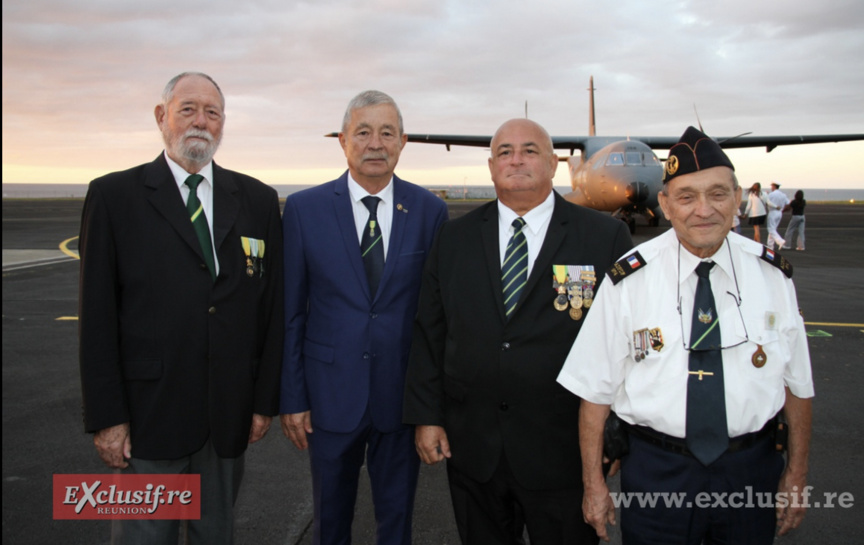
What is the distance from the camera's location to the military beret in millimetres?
2066

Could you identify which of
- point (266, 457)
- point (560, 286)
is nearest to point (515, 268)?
point (560, 286)

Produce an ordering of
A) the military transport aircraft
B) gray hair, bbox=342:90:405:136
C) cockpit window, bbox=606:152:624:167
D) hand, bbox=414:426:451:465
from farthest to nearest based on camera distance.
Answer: cockpit window, bbox=606:152:624:167 < the military transport aircraft < gray hair, bbox=342:90:405:136 < hand, bbox=414:426:451:465

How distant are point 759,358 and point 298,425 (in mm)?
2105

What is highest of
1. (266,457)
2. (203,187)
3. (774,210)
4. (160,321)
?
(774,210)

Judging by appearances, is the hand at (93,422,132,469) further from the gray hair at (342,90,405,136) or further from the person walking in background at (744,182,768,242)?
the person walking in background at (744,182,768,242)

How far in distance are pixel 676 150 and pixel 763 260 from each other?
0.56 m

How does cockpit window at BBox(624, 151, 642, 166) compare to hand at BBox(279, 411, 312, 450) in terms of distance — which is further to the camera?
cockpit window at BBox(624, 151, 642, 166)

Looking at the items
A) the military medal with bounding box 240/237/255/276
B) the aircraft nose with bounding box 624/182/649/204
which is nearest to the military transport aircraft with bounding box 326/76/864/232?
the aircraft nose with bounding box 624/182/649/204

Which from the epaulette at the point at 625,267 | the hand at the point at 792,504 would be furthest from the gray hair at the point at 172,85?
the hand at the point at 792,504

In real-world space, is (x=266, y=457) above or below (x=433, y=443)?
below

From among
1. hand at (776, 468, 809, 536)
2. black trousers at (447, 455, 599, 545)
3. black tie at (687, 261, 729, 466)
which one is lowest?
black trousers at (447, 455, 599, 545)

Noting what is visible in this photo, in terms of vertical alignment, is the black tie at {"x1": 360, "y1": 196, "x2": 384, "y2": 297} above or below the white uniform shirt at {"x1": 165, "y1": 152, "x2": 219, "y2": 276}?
below

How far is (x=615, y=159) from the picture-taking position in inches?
727

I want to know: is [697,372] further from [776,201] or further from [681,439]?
[776,201]
